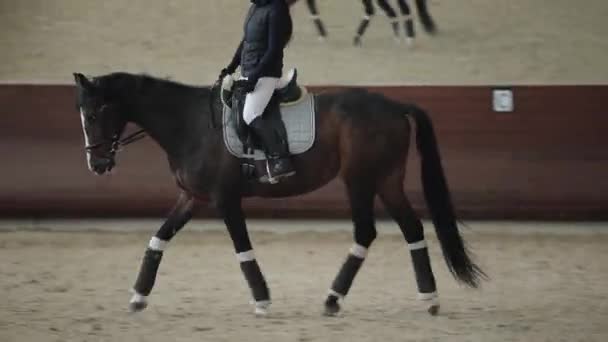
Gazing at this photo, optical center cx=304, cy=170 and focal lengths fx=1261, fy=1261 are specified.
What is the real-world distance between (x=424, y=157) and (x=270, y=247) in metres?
3.13

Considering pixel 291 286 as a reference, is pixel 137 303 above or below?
above

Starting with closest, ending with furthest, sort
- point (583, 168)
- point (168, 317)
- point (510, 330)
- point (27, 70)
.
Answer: point (510, 330), point (168, 317), point (583, 168), point (27, 70)

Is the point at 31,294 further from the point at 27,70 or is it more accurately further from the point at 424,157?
the point at 27,70

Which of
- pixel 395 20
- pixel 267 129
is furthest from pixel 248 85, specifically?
pixel 395 20

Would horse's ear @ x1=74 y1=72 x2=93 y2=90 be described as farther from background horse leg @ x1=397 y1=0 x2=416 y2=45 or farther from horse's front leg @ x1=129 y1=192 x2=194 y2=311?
background horse leg @ x1=397 y1=0 x2=416 y2=45

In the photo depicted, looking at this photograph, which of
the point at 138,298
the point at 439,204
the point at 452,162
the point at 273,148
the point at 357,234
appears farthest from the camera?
the point at 452,162

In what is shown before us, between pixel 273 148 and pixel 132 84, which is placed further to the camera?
pixel 132 84

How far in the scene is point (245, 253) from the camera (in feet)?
26.1

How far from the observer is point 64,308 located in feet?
27.0

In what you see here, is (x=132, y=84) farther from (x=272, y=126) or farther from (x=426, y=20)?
(x=426, y=20)

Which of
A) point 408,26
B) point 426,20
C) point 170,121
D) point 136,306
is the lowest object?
point 426,20

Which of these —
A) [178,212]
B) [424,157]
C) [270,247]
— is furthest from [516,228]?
[178,212]

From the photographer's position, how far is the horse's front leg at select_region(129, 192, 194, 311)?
8.06 m

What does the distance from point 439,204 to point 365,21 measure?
854cm
